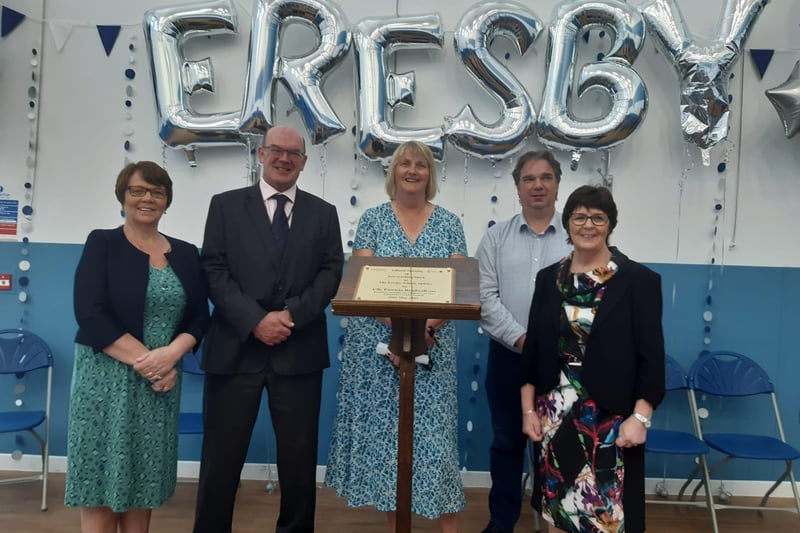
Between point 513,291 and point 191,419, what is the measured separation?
191cm

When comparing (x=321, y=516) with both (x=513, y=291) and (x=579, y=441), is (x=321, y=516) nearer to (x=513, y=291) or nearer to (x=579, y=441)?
(x=513, y=291)

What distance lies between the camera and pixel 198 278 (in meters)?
2.19

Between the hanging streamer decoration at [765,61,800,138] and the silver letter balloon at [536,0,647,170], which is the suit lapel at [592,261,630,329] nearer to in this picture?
the silver letter balloon at [536,0,647,170]

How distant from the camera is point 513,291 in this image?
256cm

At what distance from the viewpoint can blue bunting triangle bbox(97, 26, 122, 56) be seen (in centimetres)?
356

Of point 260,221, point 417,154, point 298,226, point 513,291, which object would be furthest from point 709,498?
point 260,221

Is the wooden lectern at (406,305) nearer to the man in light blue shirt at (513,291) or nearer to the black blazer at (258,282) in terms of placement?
the black blazer at (258,282)

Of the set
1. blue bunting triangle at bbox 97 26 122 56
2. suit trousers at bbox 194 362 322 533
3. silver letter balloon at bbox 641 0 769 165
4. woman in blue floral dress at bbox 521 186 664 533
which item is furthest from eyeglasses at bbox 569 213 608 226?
blue bunting triangle at bbox 97 26 122 56

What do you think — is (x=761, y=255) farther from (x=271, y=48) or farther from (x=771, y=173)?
(x=271, y=48)

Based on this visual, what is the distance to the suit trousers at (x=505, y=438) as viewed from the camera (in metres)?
2.63

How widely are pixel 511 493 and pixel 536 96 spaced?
7.51 ft

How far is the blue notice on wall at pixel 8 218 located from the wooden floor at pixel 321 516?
155cm

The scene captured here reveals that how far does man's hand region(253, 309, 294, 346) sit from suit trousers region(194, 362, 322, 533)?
0.51ft

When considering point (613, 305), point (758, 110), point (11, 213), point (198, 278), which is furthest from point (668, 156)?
point (11, 213)
